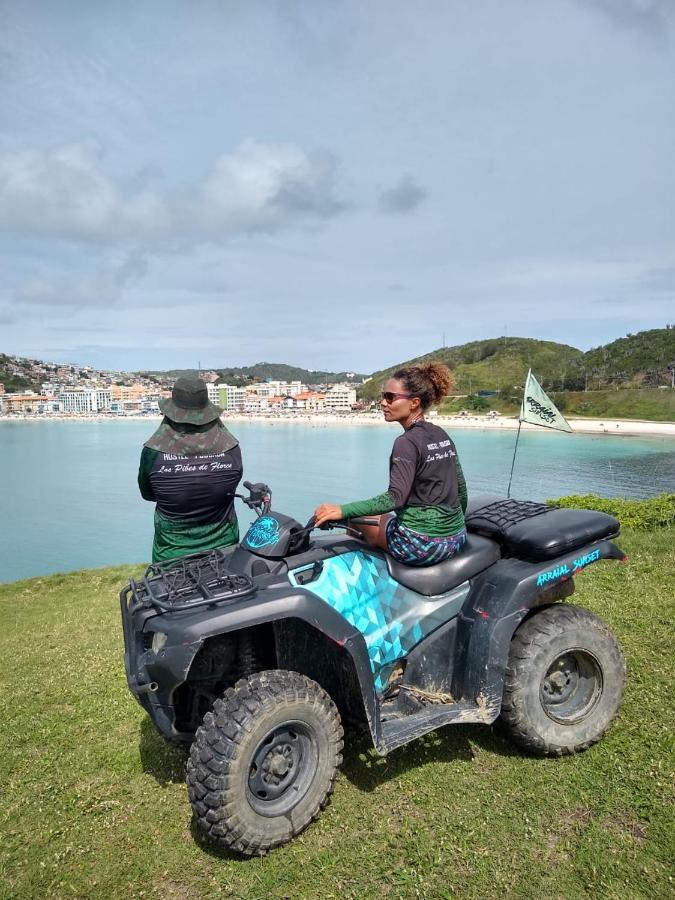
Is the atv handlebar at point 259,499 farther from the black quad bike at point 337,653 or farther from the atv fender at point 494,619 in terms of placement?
the atv fender at point 494,619

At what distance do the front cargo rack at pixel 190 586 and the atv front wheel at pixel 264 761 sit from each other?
1.42 feet

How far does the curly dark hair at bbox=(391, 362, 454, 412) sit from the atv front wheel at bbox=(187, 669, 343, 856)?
5.36 ft

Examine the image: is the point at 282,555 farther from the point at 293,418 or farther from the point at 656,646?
the point at 293,418

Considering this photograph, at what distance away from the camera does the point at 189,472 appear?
3.94m

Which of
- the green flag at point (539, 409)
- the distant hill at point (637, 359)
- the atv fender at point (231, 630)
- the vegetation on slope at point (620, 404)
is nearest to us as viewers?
the atv fender at point (231, 630)

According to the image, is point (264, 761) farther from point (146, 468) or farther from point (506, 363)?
point (506, 363)

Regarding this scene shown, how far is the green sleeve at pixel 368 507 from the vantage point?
303 cm

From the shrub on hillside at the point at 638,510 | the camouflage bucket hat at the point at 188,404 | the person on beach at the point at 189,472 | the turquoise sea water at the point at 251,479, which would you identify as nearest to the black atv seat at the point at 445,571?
the person on beach at the point at 189,472

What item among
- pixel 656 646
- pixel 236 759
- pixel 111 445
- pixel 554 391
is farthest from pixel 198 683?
pixel 554 391

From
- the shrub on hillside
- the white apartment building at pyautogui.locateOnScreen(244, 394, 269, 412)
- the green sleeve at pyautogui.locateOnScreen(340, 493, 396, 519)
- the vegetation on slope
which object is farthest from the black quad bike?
the white apartment building at pyautogui.locateOnScreen(244, 394, 269, 412)

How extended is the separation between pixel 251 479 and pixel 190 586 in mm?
38267

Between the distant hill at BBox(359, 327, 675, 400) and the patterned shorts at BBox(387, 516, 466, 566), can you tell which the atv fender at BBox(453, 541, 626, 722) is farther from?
the distant hill at BBox(359, 327, 675, 400)

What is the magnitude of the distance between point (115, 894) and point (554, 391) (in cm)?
10690

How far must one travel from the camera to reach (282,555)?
3164mm
